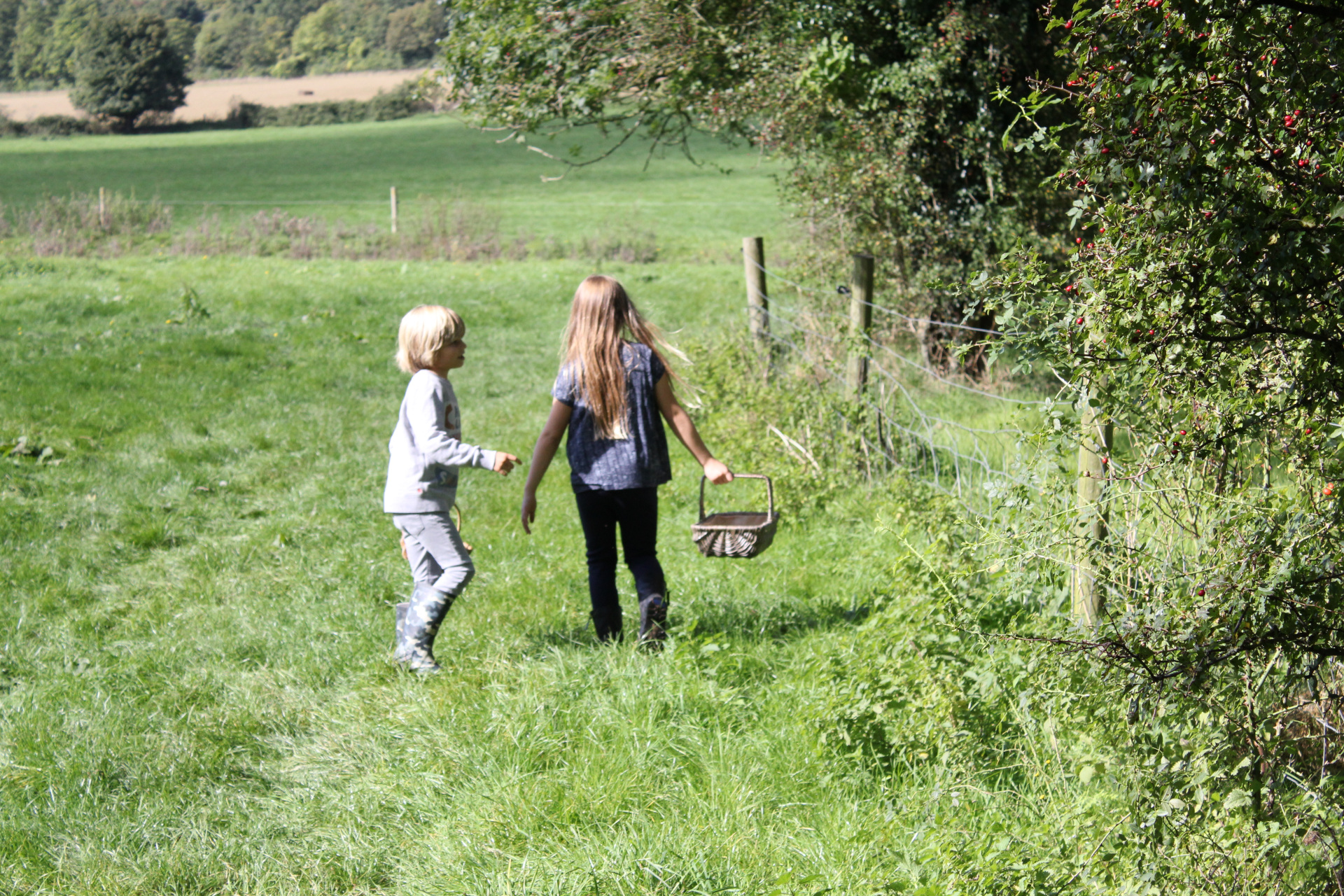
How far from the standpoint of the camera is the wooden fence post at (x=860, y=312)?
21.6ft

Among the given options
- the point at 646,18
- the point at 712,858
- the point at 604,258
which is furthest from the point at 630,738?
the point at 604,258

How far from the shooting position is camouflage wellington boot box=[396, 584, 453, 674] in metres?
4.48

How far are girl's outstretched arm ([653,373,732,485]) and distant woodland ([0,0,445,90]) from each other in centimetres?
10236

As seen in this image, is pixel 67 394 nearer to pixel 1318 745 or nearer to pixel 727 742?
pixel 727 742

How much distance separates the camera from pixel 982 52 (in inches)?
344

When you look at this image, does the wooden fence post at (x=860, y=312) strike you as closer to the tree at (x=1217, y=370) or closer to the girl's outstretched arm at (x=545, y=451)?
the girl's outstretched arm at (x=545, y=451)

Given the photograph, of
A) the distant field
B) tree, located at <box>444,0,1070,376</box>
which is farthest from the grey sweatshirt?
the distant field

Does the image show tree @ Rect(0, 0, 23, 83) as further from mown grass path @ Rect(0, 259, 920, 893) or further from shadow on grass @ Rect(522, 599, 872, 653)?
shadow on grass @ Rect(522, 599, 872, 653)

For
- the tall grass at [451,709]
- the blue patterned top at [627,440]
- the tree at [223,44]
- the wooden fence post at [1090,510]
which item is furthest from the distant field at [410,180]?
the tree at [223,44]

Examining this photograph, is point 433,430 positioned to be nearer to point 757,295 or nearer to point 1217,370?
point 1217,370

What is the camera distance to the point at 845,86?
29.0 ft

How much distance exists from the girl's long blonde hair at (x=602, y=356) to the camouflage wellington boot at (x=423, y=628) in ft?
3.09

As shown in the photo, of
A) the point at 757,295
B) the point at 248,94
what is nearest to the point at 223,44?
the point at 248,94

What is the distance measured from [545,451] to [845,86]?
217 inches
